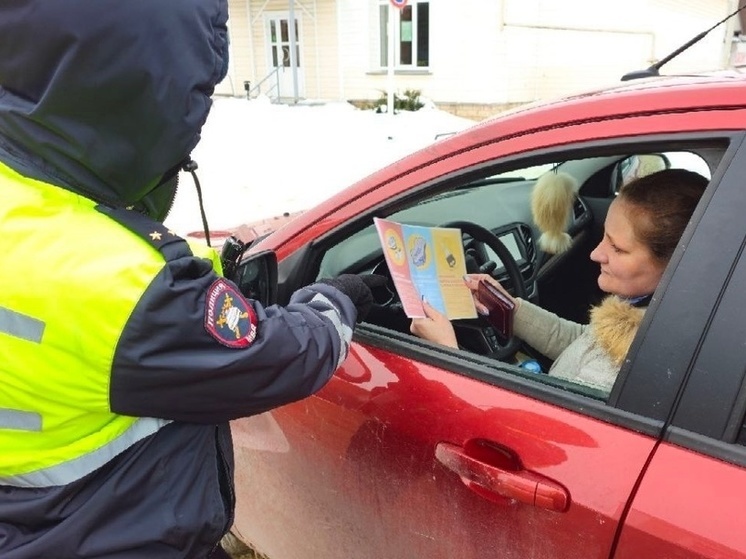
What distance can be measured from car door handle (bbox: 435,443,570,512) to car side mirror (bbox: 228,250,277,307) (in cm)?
55

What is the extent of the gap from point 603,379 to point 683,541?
45 cm

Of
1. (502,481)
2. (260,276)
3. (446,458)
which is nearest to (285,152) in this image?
(260,276)

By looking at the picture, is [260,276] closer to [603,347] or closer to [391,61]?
[603,347]

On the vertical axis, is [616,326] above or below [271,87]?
above

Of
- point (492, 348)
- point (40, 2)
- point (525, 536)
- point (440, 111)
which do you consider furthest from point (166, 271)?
point (440, 111)

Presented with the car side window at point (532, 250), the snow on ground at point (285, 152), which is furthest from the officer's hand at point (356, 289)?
the snow on ground at point (285, 152)

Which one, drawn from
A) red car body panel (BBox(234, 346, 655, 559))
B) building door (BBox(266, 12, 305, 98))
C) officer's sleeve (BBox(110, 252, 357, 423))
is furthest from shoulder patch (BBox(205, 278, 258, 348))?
building door (BBox(266, 12, 305, 98))

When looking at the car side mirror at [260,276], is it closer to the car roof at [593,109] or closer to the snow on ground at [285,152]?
the car roof at [593,109]

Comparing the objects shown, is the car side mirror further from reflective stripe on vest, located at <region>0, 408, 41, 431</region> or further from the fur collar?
the fur collar

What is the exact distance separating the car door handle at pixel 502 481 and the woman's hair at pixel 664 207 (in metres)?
0.66

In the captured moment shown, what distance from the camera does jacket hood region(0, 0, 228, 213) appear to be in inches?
38.4

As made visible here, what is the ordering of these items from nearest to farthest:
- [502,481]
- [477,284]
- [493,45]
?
[502,481], [477,284], [493,45]

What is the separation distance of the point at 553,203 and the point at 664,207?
89 cm

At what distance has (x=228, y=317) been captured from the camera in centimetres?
113
